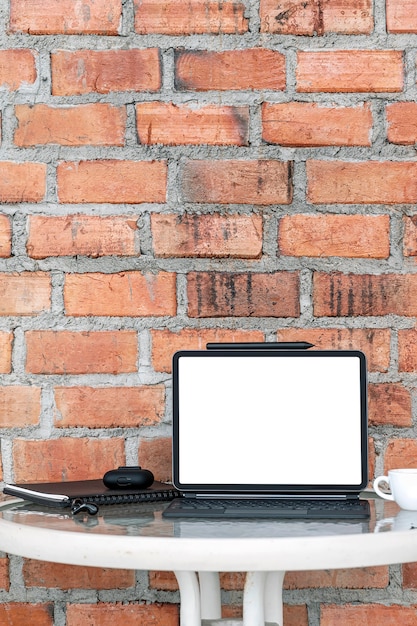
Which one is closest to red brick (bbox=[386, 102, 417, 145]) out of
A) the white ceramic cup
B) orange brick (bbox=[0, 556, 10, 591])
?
the white ceramic cup

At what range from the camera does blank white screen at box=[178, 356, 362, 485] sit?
113 cm

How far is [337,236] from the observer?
4.51ft

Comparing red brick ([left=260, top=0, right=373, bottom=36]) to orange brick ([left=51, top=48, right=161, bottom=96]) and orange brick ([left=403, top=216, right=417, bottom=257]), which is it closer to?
orange brick ([left=51, top=48, right=161, bottom=96])

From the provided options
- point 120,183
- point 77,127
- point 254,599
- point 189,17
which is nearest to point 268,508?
point 254,599

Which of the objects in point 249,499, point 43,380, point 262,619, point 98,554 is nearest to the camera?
point 98,554

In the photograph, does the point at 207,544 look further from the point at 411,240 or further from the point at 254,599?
the point at 411,240

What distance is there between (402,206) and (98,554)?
2.68 feet

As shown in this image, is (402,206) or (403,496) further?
(402,206)

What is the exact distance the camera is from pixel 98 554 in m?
0.87

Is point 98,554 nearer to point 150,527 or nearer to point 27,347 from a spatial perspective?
point 150,527

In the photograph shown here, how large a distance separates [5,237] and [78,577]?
1.95 feet

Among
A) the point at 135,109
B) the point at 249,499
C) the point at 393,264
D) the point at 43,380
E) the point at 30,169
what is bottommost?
the point at 249,499

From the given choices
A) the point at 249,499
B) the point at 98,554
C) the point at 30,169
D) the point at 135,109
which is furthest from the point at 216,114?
the point at 98,554

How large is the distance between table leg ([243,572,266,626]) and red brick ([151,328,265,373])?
0.48 meters
